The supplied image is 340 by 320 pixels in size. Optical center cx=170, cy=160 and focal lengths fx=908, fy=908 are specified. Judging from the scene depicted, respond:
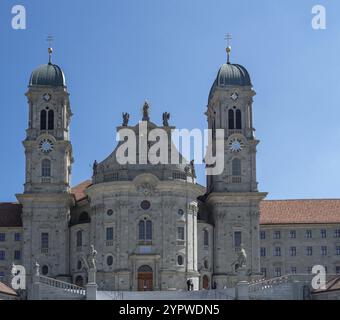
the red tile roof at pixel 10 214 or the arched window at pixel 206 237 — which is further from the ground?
the red tile roof at pixel 10 214

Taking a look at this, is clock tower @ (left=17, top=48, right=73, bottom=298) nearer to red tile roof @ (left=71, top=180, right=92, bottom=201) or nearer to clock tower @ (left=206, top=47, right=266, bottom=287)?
red tile roof @ (left=71, top=180, right=92, bottom=201)

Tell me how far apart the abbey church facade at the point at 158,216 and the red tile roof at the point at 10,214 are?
0.13 meters

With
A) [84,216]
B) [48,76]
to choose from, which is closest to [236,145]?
[84,216]

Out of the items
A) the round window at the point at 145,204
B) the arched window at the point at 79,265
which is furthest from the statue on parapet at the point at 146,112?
the arched window at the point at 79,265

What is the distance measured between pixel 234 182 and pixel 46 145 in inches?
748

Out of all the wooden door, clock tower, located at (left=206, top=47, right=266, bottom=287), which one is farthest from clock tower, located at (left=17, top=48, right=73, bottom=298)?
clock tower, located at (left=206, top=47, right=266, bottom=287)

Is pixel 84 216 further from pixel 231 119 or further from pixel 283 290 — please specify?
pixel 283 290

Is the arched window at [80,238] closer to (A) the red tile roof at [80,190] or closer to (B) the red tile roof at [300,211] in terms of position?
(A) the red tile roof at [80,190]

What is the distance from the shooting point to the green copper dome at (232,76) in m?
92.6

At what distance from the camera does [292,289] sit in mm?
71875

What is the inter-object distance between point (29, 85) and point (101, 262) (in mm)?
19977
